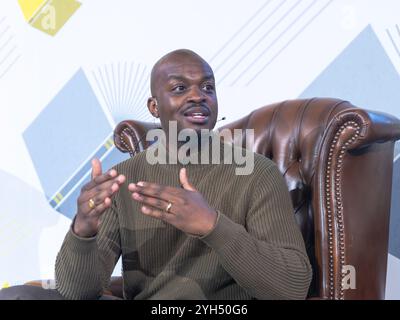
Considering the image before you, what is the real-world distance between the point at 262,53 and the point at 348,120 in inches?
40.8

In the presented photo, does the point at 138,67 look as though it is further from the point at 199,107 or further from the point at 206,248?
the point at 206,248

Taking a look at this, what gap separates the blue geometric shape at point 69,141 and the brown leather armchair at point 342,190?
3.56 feet

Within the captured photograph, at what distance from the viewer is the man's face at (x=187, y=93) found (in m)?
1.74

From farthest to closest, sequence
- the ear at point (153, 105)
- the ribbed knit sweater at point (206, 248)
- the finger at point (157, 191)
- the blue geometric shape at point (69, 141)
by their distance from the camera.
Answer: the blue geometric shape at point (69, 141), the ear at point (153, 105), the ribbed knit sweater at point (206, 248), the finger at point (157, 191)

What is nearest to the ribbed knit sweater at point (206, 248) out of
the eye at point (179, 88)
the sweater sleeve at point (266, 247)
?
the sweater sleeve at point (266, 247)

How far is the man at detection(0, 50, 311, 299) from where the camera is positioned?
1.39m

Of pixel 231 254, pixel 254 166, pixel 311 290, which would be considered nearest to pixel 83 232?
pixel 231 254

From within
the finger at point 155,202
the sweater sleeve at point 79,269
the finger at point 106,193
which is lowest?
the sweater sleeve at point 79,269

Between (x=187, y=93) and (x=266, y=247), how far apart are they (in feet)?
1.74

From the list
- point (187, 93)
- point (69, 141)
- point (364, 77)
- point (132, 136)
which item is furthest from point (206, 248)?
point (69, 141)

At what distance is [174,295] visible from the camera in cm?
162

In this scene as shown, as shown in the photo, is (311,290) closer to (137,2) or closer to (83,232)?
(83,232)

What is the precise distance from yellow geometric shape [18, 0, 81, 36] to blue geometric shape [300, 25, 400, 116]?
1.28 metres

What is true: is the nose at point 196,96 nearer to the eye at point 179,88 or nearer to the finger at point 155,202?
the eye at point 179,88
